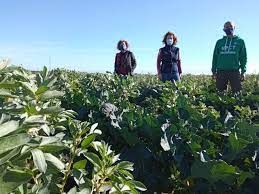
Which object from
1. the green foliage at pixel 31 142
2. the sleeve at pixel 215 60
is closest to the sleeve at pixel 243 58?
the sleeve at pixel 215 60

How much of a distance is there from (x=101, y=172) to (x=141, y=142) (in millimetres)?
1727

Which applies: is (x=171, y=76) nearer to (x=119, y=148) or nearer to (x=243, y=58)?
(x=243, y=58)

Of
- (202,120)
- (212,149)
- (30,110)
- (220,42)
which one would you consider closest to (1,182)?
(30,110)

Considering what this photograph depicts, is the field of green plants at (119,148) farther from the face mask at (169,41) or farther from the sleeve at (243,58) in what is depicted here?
the face mask at (169,41)

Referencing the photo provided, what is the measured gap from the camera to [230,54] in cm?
826

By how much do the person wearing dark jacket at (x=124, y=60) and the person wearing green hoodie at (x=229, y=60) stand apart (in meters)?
2.13

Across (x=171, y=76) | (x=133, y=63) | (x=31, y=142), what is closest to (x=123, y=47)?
(x=133, y=63)

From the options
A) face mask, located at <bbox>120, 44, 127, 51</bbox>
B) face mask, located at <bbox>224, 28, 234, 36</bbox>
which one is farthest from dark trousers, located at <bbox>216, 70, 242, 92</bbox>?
face mask, located at <bbox>120, 44, 127, 51</bbox>

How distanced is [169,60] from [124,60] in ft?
5.41

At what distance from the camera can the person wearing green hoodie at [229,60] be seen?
8.20 m

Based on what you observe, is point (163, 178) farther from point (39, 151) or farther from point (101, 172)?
point (39, 151)

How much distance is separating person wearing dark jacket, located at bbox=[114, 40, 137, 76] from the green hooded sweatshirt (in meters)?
2.23

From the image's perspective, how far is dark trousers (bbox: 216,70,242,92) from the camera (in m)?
8.46

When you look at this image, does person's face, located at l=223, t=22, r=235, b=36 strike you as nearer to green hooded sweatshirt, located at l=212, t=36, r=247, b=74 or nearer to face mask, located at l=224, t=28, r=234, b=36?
face mask, located at l=224, t=28, r=234, b=36
